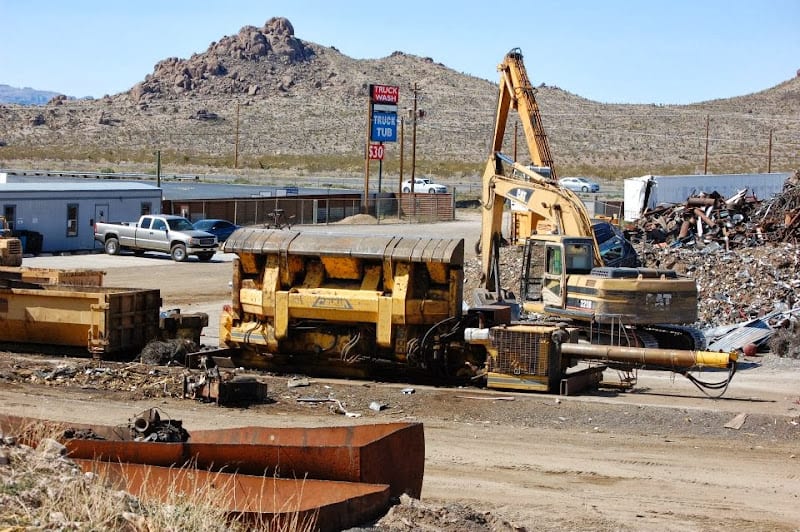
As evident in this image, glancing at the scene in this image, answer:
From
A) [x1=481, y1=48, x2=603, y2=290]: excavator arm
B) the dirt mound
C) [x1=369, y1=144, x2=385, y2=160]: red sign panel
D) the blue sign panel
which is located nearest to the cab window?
[x1=481, y1=48, x2=603, y2=290]: excavator arm

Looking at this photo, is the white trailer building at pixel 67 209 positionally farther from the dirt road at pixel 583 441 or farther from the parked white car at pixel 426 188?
the parked white car at pixel 426 188

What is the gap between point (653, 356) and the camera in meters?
17.9

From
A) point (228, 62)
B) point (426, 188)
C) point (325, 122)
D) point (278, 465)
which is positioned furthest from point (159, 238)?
point (228, 62)

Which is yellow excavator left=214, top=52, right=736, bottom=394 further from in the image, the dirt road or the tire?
Result: the tire

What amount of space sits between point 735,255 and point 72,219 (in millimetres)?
24927

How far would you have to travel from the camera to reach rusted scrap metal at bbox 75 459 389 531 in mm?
8133

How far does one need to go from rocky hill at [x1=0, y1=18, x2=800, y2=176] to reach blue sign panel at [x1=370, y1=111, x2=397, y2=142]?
128ft

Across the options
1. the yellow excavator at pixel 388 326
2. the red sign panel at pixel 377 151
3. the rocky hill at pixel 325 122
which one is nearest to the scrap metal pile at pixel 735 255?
the yellow excavator at pixel 388 326

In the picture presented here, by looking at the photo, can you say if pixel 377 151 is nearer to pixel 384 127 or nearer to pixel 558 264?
pixel 384 127

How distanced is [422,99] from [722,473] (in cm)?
13699

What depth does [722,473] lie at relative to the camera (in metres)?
13.0

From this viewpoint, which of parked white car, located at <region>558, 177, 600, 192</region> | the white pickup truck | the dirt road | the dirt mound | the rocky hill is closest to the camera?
the dirt road

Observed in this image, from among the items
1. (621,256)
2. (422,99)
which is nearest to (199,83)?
(422,99)

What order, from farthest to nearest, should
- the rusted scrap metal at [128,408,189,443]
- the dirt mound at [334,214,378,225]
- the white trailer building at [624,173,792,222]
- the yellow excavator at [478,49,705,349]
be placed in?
1. the dirt mound at [334,214,378,225]
2. the white trailer building at [624,173,792,222]
3. the yellow excavator at [478,49,705,349]
4. the rusted scrap metal at [128,408,189,443]
